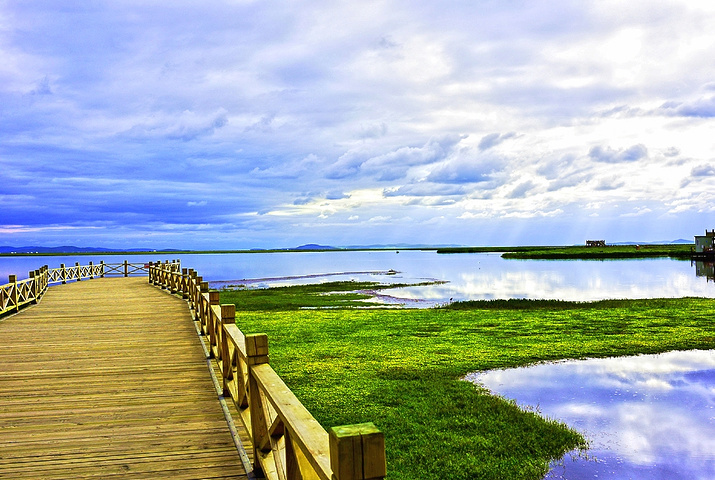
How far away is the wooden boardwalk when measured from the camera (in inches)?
193

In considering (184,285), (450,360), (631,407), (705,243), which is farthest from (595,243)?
(631,407)

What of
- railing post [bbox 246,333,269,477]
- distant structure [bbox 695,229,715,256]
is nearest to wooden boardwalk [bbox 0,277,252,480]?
railing post [bbox 246,333,269,477]

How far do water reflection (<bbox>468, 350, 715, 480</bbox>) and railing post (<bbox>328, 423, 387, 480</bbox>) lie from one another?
5.90 metres

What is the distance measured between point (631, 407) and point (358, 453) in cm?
975

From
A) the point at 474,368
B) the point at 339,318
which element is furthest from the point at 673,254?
the point at 474,368

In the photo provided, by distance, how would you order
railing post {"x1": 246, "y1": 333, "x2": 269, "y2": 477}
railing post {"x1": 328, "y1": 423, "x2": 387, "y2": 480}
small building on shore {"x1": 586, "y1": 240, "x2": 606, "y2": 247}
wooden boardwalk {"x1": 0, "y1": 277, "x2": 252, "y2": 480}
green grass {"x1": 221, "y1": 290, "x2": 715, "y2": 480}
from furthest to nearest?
small building on shore {"x1": 586, "y1": 240, "x2": 606, "y2": 247}
green grass {"x1": 221, "y1": 290, "x2": 715, "y2": 480}
wooden boardwalk {"x1": 0, "y1": 277, "x2": 252, "y2": 480}
railing post {"x1": 246, "y1": 333, "x2": 269, "y2": 477}
railing post {"x1": 328, "y1": 423, "x2": 387, "y2": 480}

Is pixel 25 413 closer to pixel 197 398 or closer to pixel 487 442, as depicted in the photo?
pixel 197 398

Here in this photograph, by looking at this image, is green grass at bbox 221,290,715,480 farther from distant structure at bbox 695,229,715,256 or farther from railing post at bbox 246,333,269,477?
distant structure at bbox 695,229,715,256

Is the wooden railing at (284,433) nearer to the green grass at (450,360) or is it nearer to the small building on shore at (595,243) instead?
the green grass at (450,360)

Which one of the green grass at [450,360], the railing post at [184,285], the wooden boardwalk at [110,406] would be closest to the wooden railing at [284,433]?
the wooden boardwalk at [110,406]

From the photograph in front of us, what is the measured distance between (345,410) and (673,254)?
299 ft

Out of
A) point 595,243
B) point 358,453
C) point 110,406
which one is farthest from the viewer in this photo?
point 595,243

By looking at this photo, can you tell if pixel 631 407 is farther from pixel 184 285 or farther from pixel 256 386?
pixel 184 285

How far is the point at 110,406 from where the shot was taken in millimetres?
6746
